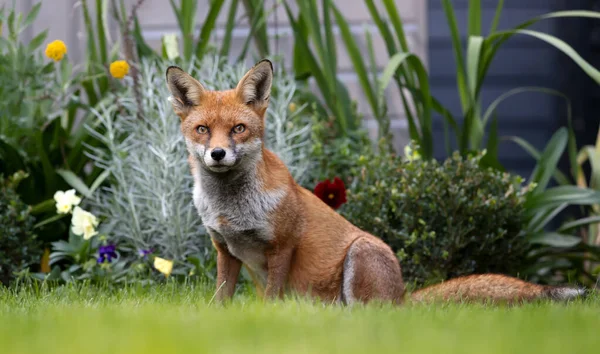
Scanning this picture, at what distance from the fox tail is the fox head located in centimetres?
110

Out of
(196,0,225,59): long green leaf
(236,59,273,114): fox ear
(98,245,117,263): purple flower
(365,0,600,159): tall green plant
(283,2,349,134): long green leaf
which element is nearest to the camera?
(236,59,273,114): fox ear

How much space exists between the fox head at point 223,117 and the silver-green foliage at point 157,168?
1.39m

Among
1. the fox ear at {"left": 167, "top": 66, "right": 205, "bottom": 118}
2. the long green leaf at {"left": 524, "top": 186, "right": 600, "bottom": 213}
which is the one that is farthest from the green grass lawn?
the long green leaf at {"left": 524, "top": 186, "right": 600, "bottom": 213}

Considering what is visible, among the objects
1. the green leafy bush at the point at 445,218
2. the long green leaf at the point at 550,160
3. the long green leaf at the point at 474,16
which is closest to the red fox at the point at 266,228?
the green leafy bush at the point at 445,218

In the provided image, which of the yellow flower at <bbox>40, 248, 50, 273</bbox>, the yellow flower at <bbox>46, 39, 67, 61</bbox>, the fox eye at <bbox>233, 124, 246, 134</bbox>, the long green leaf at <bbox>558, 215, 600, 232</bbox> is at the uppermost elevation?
the yellow flower at <bbox>46, 39, 67, 61</bbox>

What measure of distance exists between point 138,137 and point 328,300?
219cm

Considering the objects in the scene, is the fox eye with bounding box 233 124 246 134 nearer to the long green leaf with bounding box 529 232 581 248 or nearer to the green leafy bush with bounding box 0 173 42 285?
the green leafy bush with bounding box 0 173 42 285

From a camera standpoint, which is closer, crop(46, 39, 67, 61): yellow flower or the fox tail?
the fox tail

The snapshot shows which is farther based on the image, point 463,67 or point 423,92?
point 463,67

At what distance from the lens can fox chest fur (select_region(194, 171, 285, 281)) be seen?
137 inches

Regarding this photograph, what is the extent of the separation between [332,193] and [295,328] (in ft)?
7.41

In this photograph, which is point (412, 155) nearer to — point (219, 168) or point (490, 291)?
point (490, 291)

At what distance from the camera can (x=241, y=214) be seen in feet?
11.5

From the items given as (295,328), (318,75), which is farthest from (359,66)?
(295,328)
